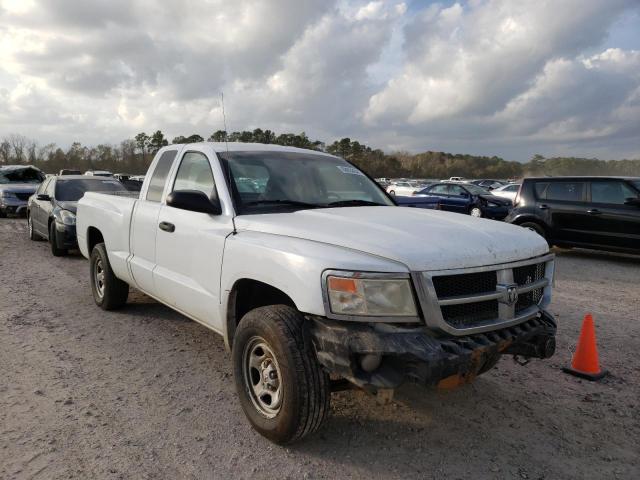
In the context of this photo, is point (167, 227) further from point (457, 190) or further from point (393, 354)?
point (457, 190)

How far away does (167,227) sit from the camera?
4.15 metres

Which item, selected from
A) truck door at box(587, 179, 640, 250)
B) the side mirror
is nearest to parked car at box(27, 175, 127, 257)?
the side mirror

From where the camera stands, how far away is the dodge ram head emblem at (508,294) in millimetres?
2875

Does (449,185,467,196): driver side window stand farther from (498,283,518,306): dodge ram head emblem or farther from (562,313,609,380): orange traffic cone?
(498,283,518,306): dodge ram head emblem

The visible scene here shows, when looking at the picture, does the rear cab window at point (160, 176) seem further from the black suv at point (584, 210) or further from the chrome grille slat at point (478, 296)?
the black suv at point (584, 210)

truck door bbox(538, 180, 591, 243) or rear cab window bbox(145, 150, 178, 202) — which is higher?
rear cab window bbox(145, 150, 178, 202)

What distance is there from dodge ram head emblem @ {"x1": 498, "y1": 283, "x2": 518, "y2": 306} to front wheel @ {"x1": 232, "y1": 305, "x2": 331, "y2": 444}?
1.12 meters

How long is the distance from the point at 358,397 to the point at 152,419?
145 centimetres

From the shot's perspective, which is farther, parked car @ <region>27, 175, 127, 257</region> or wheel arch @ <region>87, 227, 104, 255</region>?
parked car @ <region>27, 175, 127, 257</region>

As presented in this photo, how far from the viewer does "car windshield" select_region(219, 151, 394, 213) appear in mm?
Answer: 3730

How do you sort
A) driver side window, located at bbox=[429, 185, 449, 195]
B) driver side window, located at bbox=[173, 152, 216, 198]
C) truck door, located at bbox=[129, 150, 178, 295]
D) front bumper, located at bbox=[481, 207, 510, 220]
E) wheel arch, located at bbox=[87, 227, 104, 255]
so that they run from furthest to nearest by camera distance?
driver side window, located at bbox=[429, 185, 449, 195], front bumper, located at bbox=[481, 207, 510, 220], wheel arch, located at bbox=[87, 227, 104, 255], truck door, located at bbox=[129, 150, 178, 295], driver side window, located at bbox=[173, 152, 216, 198]

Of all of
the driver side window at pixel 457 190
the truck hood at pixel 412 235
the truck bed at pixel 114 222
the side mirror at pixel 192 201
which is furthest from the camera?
the driver side window at pixel 457 190

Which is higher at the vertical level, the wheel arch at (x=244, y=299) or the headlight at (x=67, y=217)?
the headlight at (x=67, y=217)

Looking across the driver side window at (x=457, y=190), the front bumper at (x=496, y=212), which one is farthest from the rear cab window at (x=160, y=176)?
the driver side window at (x=457, y=190)
